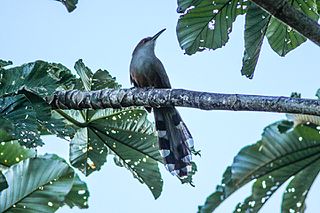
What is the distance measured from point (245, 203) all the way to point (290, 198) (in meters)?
0.24

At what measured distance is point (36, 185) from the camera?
2760 mm

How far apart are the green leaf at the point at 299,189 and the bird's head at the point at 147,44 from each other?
4.90 ft

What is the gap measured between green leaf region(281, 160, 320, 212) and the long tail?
0.66 meters

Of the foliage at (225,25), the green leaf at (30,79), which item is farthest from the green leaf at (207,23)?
the green leaf at (30,79)

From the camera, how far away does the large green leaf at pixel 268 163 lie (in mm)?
2121

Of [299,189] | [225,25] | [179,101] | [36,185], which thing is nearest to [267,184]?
[299,189]

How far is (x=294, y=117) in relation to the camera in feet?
7.84

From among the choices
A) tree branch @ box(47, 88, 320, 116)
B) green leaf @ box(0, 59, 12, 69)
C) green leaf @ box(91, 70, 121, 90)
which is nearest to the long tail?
green leaf @ box(91, 70, 121, 90)

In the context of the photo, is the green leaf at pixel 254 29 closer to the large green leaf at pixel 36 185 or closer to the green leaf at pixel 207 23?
the green leaf at pixel 207 23

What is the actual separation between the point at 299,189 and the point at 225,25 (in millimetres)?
1075

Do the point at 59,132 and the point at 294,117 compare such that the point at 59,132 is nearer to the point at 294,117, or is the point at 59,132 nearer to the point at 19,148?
the point at 19,148

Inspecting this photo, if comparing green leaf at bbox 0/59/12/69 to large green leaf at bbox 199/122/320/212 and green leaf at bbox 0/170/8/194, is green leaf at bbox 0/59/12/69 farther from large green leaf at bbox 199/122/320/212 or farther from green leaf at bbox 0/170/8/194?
large green leaf at bbox 199/122/320/212

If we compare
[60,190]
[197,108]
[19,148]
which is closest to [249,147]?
[197,108]

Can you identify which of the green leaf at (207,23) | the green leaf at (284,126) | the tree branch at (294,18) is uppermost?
the green leaf at (207,23)
